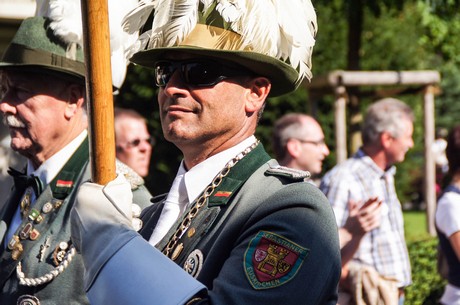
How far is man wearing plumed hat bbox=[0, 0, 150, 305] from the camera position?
400cm

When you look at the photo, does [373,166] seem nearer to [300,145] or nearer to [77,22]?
[300,145]

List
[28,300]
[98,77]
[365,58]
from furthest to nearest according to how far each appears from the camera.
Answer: [365,58] < [28,300] < [98,77]

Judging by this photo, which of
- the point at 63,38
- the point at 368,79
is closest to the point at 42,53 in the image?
the point at 63,38

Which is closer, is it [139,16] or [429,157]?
[139,16]

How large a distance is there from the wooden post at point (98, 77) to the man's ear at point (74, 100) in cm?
168

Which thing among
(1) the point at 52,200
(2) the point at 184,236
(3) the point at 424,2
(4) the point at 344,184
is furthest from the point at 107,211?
(3) the point at 424,2

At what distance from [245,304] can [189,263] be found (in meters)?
0.32

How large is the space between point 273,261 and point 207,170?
1.77ft

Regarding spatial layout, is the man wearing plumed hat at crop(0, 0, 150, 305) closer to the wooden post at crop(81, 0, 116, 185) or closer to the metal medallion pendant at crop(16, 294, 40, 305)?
the metal medallion pendant at crop(16, 294, 40, 305)

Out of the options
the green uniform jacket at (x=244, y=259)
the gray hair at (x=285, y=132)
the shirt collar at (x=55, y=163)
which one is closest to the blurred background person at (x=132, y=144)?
the gray hair at (x=285, y=132)

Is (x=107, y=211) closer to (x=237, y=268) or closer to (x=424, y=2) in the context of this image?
(x=237, y=268)

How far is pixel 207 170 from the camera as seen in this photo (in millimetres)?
3143

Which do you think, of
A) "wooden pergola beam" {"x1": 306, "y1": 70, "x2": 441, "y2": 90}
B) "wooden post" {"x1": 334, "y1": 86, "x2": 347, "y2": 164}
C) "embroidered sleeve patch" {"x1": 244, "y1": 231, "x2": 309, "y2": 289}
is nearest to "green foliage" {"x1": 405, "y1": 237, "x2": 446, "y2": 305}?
"wooden post" {"x1": 334, "y1": 86, "x2": 347, "y2": 164}

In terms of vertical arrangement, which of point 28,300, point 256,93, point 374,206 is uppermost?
point 256,93
